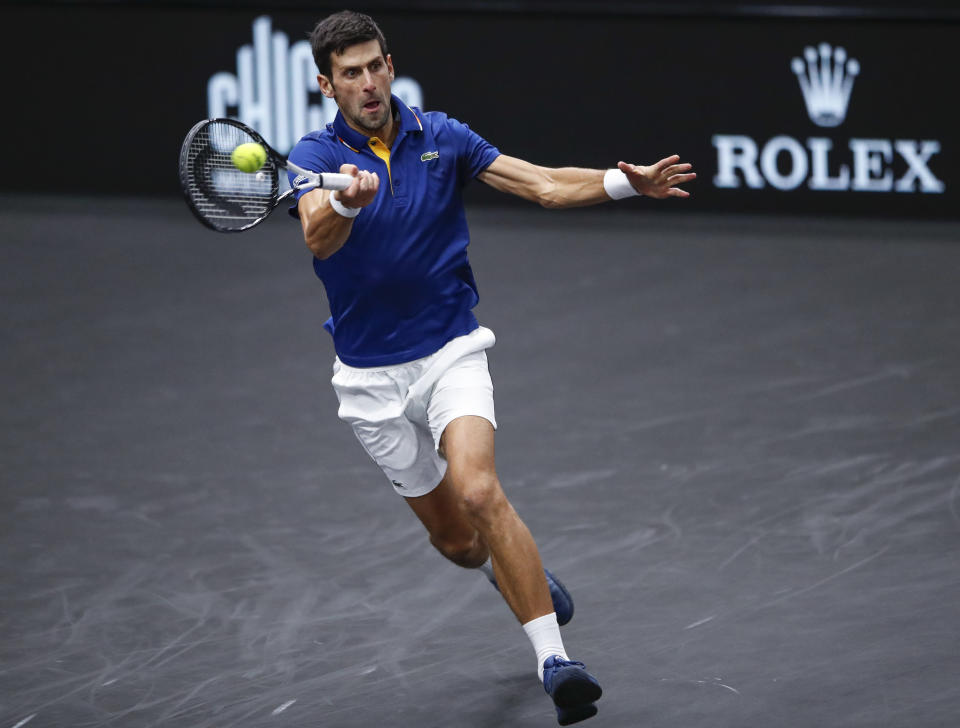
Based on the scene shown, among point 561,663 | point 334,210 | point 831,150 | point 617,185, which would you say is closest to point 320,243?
point 334,210

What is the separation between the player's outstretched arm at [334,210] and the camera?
3.97 metres

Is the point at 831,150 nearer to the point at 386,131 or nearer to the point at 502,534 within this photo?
the point at 386,131

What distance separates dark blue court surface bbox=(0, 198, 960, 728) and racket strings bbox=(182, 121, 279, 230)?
1.51 metres

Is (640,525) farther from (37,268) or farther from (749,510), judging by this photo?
(37,268)

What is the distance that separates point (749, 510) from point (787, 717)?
67.3 inches

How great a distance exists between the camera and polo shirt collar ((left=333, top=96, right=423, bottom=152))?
448cm

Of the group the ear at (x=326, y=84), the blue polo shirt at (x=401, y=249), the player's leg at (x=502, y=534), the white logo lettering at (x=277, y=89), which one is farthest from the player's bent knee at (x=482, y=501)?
the white logo lettering at (x=277, y=89)

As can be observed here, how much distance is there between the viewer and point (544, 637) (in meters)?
4.16

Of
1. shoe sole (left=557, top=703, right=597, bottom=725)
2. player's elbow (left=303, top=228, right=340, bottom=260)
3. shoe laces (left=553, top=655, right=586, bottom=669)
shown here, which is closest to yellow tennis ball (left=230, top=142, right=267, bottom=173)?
player's elbow (left=303, top=228, right=340, bottom=260)

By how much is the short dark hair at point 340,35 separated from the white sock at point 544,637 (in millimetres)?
1744

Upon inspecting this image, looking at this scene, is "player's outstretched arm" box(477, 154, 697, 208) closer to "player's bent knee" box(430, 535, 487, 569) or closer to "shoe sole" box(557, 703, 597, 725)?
"player's bent knee" box(430, 535, 487, 569)

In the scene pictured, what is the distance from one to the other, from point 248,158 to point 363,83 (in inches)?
16.7

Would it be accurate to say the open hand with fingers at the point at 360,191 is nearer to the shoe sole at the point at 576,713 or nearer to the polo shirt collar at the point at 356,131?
the polo shirt collar at the point at 356,131

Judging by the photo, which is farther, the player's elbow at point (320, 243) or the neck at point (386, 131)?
the neck at point (386, 131)
